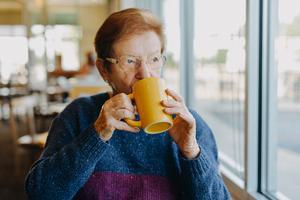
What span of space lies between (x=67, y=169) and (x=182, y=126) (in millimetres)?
273

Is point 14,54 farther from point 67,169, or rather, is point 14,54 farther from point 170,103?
point 170,103

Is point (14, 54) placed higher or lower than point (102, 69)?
higher

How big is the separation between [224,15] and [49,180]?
1370mm

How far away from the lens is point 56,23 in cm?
987

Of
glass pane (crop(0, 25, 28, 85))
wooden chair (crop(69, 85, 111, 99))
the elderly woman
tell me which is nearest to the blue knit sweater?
the elderly woman

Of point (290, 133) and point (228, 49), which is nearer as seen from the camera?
point (228, 49)

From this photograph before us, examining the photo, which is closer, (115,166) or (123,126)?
(123,126)

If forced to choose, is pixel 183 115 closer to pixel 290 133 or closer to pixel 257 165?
pixel 257 165

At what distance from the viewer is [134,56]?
3.18 feet

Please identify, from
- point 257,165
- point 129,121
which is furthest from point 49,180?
point 257,165

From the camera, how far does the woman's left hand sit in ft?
2.68

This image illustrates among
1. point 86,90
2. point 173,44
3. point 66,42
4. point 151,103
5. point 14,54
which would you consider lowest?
point 86,90

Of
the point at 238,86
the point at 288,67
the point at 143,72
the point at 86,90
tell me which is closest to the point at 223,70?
the point at 238,86

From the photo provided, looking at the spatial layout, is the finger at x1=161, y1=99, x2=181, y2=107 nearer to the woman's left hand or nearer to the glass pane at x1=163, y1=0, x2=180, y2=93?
the woman's left hand
